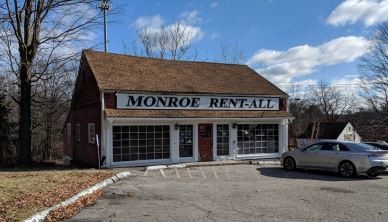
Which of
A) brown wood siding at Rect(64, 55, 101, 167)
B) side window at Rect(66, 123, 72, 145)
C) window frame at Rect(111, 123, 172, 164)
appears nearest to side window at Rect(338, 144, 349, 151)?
window frame at Rect(111, 123, 172, 164)

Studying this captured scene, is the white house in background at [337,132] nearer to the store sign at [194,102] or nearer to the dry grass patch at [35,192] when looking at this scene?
the store sign at [194,102]

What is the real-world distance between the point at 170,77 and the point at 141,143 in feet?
15.4

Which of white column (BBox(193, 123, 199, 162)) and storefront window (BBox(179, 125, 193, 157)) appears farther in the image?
white column (BBox(193, 123, 199, 162))

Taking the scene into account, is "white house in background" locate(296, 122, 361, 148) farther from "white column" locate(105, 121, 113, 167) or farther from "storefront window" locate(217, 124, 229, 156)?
"white column" locate(105, 121, 113, 167)

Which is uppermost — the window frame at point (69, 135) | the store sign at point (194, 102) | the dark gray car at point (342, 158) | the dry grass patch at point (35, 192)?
the store sign at point (194, 102)

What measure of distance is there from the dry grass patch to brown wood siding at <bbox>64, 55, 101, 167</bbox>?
5.86 meters

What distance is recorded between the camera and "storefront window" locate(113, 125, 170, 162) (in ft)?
70.0

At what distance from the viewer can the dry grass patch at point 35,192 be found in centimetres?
943

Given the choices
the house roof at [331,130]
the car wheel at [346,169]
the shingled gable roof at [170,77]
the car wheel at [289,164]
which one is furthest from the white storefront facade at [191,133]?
the house roof at [331,130]

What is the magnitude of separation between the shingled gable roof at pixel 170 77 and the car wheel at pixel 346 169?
864cm

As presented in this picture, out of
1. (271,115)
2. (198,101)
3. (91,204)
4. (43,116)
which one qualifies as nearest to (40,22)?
(198,101)

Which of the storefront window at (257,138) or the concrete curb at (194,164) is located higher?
the storefront window at (257,138)

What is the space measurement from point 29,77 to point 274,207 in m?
17.4

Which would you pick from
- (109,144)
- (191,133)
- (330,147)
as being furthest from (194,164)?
(330,147)
